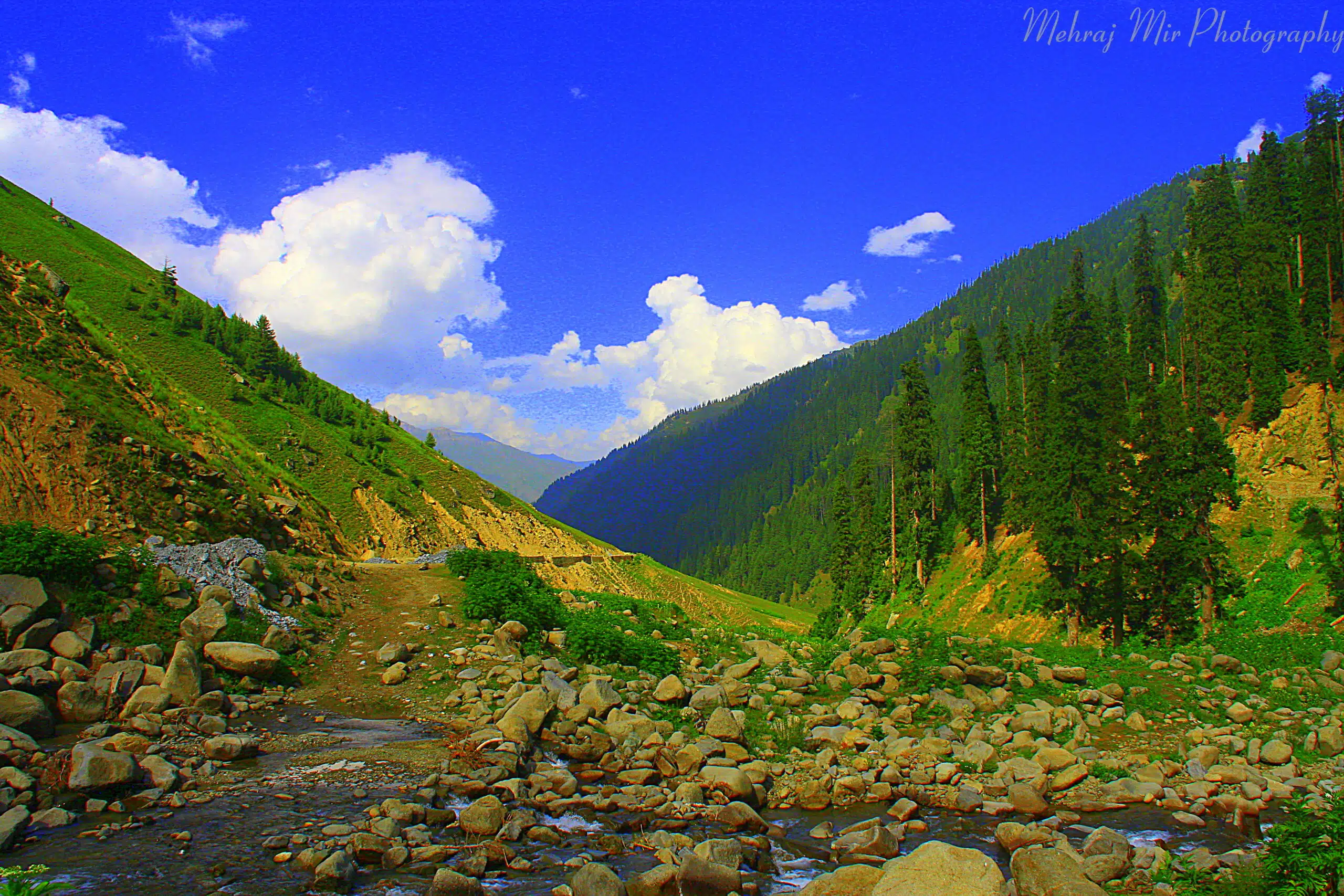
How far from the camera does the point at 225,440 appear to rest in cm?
4347

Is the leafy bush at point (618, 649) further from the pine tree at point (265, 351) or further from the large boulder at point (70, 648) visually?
the pine tree at point (265, 351)

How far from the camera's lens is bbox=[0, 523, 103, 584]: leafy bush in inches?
699

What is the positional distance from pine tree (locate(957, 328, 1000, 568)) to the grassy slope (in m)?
25.1

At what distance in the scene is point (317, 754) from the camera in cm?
1508

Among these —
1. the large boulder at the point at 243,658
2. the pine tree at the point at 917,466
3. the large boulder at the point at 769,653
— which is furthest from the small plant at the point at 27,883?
the pine tree at the point at 917,466

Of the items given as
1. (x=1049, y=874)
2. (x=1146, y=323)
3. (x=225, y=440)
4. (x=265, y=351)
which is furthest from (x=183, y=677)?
(x=1146, y=323)

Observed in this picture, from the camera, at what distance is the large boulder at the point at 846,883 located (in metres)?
10.2

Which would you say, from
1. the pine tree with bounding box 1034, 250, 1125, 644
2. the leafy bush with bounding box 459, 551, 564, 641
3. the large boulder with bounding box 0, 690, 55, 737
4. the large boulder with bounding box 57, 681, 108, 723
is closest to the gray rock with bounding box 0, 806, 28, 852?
the large boulder with bounding box 0, 690, 55, 737

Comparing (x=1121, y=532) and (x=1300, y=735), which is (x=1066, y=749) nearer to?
(x=1300, y=735)

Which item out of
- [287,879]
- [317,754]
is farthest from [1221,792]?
[317,754]

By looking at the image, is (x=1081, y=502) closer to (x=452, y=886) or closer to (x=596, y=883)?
(x=596, y=883)

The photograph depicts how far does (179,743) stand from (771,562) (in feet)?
573

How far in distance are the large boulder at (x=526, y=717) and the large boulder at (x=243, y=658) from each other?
715 cm

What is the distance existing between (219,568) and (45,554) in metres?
4.62
